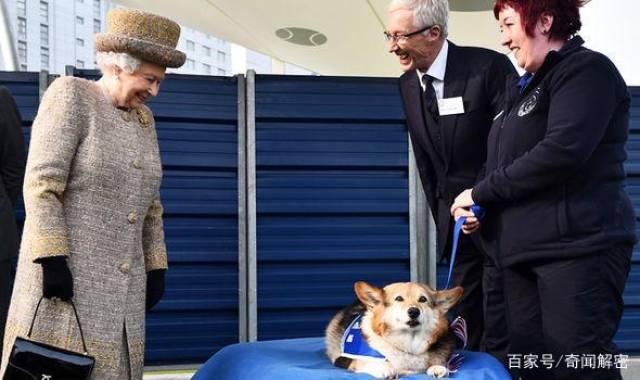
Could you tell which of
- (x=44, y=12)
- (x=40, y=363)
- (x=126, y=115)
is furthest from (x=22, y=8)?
(x=40, y=363)

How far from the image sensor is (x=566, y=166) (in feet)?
5.42

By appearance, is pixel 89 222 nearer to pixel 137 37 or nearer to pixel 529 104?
pixel 137 37

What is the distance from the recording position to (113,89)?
6.20 feet

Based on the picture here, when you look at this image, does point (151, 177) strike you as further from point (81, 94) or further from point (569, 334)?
Answer: point (569, 334)

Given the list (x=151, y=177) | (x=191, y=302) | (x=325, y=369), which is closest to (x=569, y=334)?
(x=325, y=369)

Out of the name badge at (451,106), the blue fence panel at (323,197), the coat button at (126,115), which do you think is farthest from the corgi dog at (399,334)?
the blue fence panel at (323,197)

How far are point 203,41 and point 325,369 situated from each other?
55663 millimetres

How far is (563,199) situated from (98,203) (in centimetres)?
136

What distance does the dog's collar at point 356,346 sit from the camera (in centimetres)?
179

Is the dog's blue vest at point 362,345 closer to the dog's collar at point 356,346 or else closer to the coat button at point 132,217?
the dog's collar at point 356,346

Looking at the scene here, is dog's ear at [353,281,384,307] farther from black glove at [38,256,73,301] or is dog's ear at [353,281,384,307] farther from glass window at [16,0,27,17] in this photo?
glass window at [16,0,27,17]

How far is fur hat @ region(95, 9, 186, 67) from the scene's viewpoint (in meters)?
1.80

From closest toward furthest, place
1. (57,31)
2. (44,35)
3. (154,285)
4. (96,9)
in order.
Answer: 1. (154,285)
2. (44,35)
3. (57,31)
4. (96,9)

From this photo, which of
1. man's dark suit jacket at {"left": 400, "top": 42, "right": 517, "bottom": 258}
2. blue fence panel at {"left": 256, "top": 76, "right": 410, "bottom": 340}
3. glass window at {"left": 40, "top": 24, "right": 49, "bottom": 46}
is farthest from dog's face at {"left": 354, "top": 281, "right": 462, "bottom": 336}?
glass window at {"left": 40, "top": 24, "right": 49, "bottom": 46}
